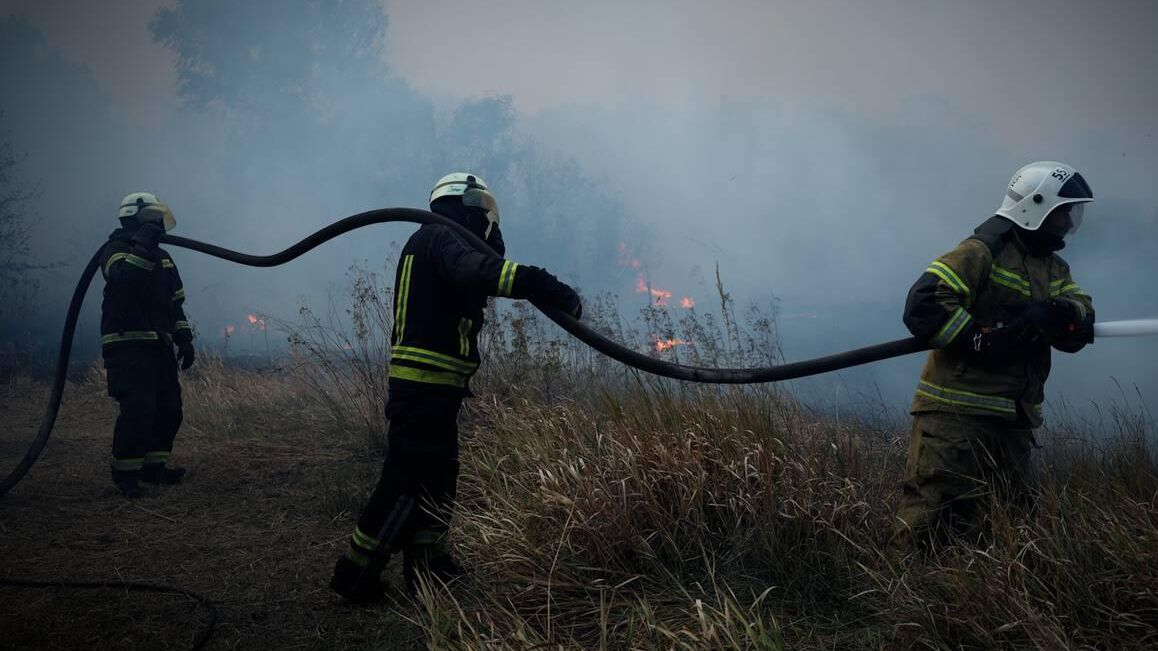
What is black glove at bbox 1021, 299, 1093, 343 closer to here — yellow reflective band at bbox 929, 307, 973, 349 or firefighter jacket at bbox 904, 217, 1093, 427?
firefighter jacket at bbox 904, 217, 1093, 427

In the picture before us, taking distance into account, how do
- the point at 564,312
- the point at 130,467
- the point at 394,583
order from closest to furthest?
the point at 564,312
the point at 394,583
the point at 130,467

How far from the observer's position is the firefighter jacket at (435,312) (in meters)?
3.50

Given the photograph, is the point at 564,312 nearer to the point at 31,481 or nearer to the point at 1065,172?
the point at 1065,172

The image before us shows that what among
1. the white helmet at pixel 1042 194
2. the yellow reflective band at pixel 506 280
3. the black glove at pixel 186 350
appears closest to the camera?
the yellow reflective band at pixel 506 280

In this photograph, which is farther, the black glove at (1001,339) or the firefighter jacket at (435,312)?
the firefighter jacket at (435,312)

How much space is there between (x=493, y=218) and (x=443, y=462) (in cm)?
127

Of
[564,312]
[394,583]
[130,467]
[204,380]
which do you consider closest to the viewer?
[564,312]

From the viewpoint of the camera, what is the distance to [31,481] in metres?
6.32

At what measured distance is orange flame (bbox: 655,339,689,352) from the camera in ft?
20.0

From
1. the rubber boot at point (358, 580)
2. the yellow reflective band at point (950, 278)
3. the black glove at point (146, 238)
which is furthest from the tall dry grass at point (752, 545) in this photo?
the black glove at point (146, 238)

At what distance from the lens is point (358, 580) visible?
3.47 metres

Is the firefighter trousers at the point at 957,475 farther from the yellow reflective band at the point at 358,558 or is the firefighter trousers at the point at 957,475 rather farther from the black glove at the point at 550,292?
the yellow reflective band at the point at 358,558

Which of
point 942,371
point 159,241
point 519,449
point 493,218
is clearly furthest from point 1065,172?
point 159,241

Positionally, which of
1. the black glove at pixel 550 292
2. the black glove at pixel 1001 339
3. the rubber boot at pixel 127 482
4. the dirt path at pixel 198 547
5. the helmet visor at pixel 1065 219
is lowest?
the dirt path at pixel 198 547
